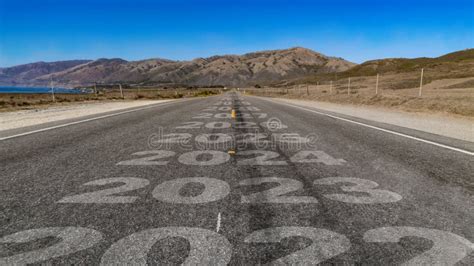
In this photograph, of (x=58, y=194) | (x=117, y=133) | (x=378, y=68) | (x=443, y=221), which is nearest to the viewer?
(x=443, y=221)

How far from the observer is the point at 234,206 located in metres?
2.89

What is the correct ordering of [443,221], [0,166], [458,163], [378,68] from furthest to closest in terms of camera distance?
[378,68], [458,163], [0,166], [443,221]

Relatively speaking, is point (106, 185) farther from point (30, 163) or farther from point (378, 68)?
point (378, 68)

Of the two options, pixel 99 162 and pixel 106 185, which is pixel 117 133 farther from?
pixel 106 185

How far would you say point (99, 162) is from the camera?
4.59 metres

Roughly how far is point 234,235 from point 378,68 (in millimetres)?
168824

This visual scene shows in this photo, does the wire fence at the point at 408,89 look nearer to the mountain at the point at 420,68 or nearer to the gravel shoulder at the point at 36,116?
the mountain at the point at 420,68

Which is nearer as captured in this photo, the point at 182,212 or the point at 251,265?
the point at 251,265

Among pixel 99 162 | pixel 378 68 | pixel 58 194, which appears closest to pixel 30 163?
pixel 99 162

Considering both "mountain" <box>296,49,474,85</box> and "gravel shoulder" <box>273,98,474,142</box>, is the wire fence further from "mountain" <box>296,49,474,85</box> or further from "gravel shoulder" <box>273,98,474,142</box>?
"mountain" <box>296,49,474,85</box>

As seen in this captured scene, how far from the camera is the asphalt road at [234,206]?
2139 mm

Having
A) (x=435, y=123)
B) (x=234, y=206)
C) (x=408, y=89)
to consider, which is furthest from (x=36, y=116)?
(x=408, y=89)

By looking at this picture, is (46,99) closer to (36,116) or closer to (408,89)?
(36,116)

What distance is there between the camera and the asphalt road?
84.2 inches
